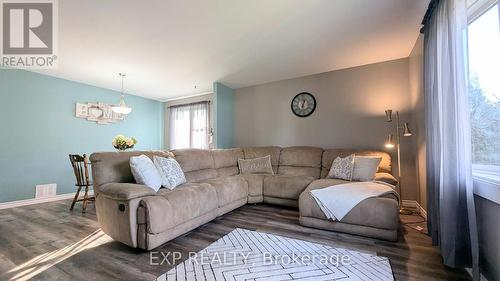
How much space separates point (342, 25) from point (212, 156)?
269cm

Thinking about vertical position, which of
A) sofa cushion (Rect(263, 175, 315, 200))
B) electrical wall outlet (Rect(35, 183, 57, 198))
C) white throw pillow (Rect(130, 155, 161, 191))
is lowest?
electrical wall outlet (Rect(35, 183, 57, 198))

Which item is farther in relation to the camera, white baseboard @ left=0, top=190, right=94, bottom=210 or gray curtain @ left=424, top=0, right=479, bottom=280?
white baseboard @ left=0, top=190, right=94, bottom=210

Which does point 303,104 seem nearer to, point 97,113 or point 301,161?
point 301,161

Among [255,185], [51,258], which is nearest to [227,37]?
[255,185]

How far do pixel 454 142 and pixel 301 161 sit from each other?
2.35 meters

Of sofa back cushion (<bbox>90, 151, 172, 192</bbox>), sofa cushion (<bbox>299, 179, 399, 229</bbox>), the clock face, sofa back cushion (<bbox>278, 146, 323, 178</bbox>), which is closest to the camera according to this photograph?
sofa cushion (<bbox>299, 179, 399, 229</bbox>)

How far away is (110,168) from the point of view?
2318 mm

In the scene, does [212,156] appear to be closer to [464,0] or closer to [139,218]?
[139,218]

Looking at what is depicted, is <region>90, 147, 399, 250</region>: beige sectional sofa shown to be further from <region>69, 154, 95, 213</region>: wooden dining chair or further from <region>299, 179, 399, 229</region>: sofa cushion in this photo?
<region>69, 154, 95, 213</region>: wooden dining chair

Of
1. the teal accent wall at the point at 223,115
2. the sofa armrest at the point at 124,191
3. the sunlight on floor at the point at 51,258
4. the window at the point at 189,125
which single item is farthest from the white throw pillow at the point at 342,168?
the window at the point at 189,125

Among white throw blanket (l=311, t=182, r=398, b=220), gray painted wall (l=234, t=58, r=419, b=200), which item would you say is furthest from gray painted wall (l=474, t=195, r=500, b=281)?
gray painted wall (l=234, t=58, r=419, b=200)

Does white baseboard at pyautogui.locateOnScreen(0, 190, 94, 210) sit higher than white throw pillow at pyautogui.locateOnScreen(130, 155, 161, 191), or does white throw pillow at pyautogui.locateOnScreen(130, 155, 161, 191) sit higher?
white throw pillow at pyautogui.locateOnScreen(130, 155, 161, 191)

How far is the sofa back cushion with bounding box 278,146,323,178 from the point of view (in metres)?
3.71

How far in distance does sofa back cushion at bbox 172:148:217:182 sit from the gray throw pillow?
1.93 feet
